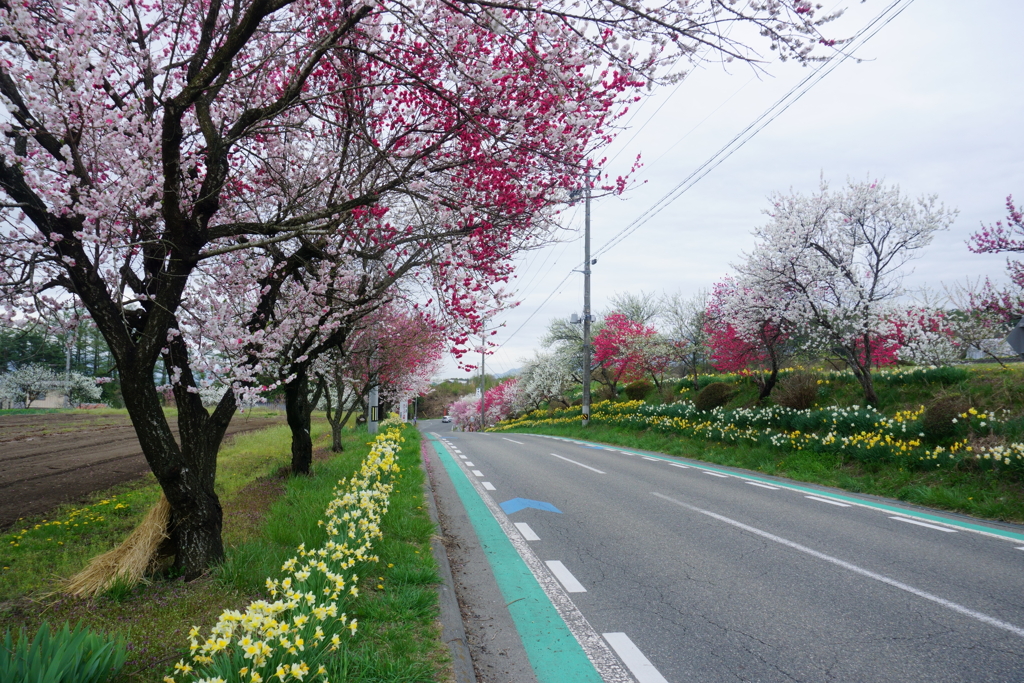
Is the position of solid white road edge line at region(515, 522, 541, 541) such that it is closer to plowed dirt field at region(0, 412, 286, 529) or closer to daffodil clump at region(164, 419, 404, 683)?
daffodil clump at region(164, 419, 404, 683)

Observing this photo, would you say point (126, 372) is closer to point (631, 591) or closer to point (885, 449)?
point (631, 591)

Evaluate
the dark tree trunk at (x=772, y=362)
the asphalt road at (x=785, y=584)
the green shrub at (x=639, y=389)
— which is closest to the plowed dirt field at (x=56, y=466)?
the asphalt road at (x=785, y=584)

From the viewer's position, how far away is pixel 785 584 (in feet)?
16.5

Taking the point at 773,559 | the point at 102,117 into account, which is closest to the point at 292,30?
the point at 102,117

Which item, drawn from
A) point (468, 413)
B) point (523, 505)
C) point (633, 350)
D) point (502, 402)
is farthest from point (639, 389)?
point (468, 413)

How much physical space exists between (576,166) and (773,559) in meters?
4.82

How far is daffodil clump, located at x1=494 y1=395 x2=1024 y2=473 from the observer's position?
9.54m

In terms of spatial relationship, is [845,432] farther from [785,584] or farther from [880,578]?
[785,584]

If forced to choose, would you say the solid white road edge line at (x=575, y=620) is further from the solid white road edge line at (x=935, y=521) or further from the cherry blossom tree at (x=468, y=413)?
the cherry blossom tree at (x=468, y=413)

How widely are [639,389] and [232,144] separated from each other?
93.8ft

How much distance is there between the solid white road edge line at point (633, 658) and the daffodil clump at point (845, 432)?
8050 mm

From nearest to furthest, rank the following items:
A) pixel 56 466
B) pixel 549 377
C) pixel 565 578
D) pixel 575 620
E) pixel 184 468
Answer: pixel 575 620
pixel 184 468
pixel 565 578
pixel 56 466
pixel 549 377

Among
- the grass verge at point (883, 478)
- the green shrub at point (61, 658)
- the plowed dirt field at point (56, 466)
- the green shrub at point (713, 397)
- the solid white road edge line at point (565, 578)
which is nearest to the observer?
the green shrub at point (61, 658)

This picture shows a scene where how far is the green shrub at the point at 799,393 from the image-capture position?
16.0 metres
